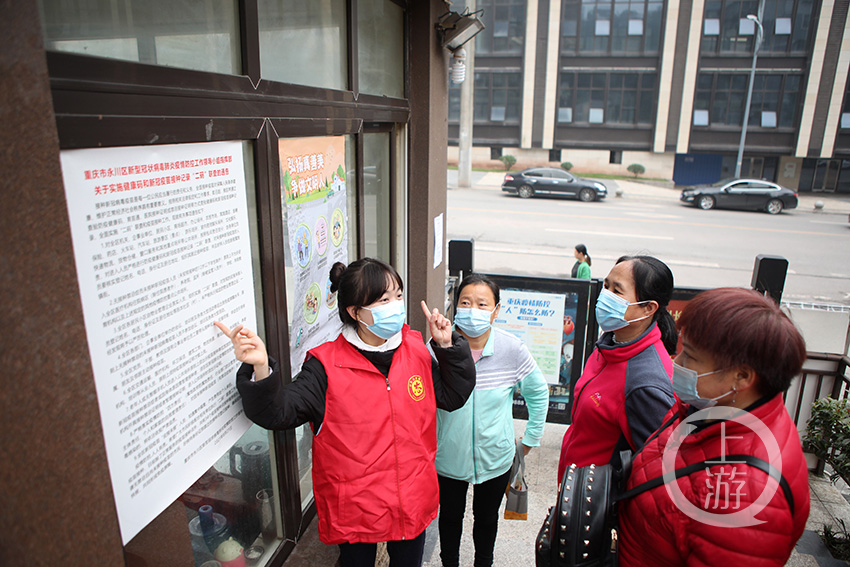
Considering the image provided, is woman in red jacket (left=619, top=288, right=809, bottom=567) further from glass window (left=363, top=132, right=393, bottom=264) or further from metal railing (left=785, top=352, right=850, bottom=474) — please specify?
metal railing (left=785, top=352, right=850, bottom=474)

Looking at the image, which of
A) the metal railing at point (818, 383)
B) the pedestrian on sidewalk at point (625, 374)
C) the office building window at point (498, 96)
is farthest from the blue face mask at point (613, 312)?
the office building window at point (498, 96)

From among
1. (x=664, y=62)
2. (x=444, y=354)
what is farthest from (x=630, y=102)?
(x=444, y=354)

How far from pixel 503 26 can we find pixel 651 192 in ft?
41.7

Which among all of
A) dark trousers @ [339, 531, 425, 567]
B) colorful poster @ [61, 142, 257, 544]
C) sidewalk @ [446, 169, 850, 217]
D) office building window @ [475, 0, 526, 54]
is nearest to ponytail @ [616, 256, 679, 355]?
dark trousers @ [339, 531, 425, 567]

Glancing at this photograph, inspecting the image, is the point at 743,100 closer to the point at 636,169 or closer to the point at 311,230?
the point at 636,169

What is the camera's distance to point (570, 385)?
512 centimetres

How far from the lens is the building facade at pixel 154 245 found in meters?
1.14

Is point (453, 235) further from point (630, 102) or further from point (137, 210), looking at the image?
point (630, 102)

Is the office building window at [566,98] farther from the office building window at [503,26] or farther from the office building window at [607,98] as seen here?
the office building window at [503,26]

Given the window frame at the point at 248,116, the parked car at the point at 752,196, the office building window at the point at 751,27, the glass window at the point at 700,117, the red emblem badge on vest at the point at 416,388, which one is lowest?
the parked car at the point at 752,196

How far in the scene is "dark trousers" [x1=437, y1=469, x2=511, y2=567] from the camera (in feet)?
9.58

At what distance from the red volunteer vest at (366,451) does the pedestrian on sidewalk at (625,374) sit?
70 centimetres

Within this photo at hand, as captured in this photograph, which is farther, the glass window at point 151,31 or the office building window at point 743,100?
the office building window at point 743,100

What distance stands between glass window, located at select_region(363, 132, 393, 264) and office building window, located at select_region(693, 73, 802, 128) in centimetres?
2963
